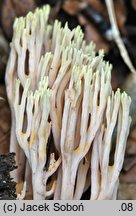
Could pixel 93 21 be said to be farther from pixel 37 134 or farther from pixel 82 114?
pixel 37 134

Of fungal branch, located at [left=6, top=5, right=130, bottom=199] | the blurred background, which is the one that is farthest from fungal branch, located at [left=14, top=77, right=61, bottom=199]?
the blurred background

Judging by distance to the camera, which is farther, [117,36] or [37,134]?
[117,36]

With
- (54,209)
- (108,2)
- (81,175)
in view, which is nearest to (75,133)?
(81,175)

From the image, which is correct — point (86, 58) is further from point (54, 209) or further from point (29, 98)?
point (54, 209)

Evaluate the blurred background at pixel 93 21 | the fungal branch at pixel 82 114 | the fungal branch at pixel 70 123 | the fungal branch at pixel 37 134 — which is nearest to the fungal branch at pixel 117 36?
the blurred background at pixel 93 21

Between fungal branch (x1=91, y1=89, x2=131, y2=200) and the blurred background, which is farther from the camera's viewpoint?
the blurred background

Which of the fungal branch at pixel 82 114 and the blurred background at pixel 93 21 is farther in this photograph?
the blurred background at pixel 93 21

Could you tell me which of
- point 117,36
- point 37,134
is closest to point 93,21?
point 117,36

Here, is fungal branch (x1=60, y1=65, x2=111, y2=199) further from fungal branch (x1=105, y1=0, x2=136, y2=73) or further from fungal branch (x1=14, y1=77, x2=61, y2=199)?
fungal branch (x1=105, y1=0, x2=136, y2=73)

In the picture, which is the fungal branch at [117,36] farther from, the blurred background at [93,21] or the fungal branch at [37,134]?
the fungal branch at [37,134]

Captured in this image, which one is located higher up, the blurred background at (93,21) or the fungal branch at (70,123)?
the blurred background at (93,21)
